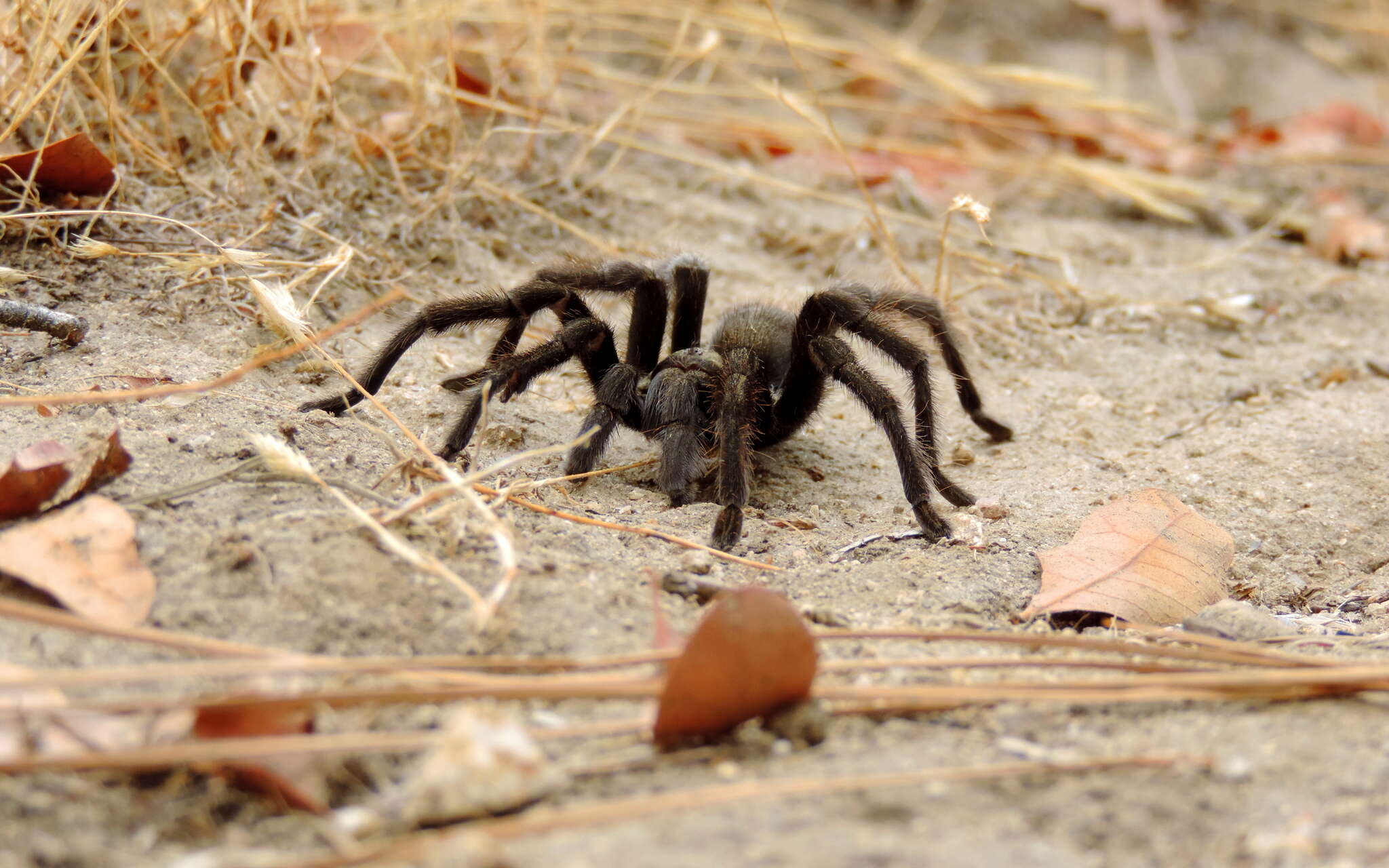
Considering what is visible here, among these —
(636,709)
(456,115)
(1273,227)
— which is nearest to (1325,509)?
(636,709)

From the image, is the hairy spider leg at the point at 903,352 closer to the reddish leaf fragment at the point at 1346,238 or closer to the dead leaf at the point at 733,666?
the dead leaf at the point at 733,666

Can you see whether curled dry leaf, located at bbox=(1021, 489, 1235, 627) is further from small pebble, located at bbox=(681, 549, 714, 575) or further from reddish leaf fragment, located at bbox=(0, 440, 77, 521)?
reddish leaf fragment, located at bbox=(0, 440, 77, 521)

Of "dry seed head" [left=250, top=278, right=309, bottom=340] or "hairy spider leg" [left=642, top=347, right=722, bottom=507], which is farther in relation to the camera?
"hairy spider leg" [left=642, top=347, right=722, bottom=507]

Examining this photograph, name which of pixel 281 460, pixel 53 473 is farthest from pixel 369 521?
pixel 53 473

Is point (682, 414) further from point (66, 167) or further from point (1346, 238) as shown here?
point (1346, 238)

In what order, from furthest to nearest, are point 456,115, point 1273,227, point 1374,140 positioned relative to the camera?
point 1374,140
point 1273,227
point 456,115

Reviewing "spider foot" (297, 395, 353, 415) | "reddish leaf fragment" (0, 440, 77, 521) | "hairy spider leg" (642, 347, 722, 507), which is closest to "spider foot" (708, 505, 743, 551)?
"hairy spider leg" (642, 347, 722, 507)

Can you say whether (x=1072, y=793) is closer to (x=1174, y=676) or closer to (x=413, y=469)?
(x=1174, y=676)
